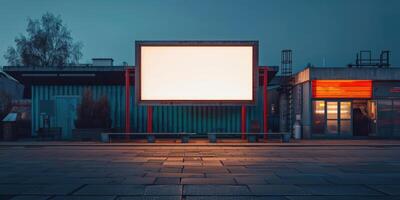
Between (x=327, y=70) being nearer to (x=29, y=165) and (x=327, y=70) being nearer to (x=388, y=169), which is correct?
(x=388, y=169)

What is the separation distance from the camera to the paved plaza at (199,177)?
9.38m

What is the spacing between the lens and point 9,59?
53.5 metres

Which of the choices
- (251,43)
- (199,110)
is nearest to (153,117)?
(199,110)

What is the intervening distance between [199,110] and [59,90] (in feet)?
32.7

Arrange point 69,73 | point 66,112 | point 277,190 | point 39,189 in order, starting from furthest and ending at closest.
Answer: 1. point 66,112
2. point 69,73
3. point 39,189
4. point 277,190

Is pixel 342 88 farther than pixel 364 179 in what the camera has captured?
Yes

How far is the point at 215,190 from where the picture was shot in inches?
383

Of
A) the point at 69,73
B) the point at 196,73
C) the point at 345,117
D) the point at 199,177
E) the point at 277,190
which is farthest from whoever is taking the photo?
the point at 69,73

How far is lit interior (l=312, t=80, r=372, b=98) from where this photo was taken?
27.8m

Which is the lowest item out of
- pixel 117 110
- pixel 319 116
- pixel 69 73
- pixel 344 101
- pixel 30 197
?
pixel 30 197

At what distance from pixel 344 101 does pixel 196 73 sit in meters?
9.45

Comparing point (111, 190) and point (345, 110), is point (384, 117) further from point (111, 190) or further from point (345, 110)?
point (111, 190)

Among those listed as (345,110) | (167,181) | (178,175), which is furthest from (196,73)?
(167,181)

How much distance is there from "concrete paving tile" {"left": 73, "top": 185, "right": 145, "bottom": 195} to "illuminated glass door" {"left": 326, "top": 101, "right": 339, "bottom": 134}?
19862mm
